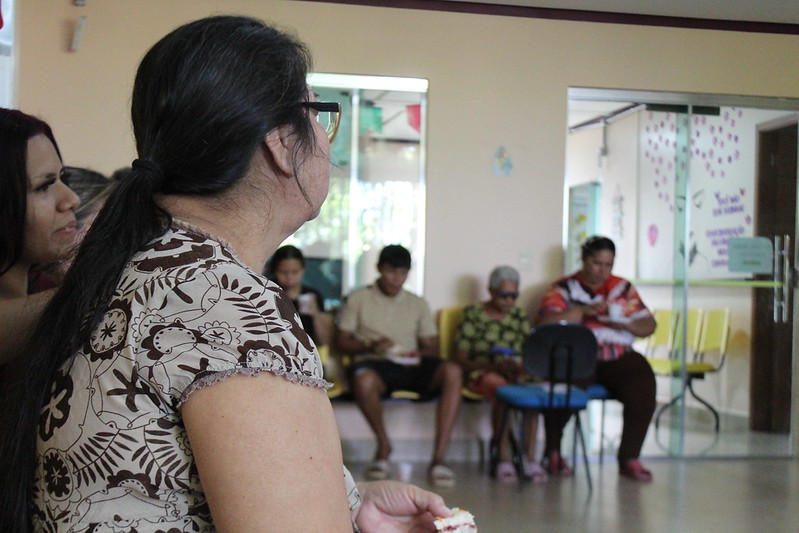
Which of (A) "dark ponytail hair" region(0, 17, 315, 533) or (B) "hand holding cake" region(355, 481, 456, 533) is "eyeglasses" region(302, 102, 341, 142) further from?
(B) "hand holding cake" region(355, 481, 456, 533)

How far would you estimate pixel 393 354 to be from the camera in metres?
5.59

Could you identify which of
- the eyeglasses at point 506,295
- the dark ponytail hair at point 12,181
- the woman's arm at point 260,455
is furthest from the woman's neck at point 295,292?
the woman's arm at point 260,455

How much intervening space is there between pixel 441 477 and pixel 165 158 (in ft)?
15.0

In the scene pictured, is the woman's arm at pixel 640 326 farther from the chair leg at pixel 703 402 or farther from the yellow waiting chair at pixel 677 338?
the chair leg at pixel 703 402

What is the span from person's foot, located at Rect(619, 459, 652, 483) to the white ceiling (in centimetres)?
311

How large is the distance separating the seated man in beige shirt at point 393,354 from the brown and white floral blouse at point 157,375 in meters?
4.50

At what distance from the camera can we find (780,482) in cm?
554

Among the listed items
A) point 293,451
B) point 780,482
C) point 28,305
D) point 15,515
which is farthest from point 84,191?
point 780,482

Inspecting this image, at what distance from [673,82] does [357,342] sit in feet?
9.83

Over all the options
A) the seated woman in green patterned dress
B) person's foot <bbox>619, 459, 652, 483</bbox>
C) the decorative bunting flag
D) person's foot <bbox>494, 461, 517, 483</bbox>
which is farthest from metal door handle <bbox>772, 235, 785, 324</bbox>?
the decorative bunting flag

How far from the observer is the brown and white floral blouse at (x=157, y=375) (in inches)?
32.3

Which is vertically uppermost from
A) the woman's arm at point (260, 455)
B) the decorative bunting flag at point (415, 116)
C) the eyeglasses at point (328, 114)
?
the decorative bunting flag at point (415, 116)

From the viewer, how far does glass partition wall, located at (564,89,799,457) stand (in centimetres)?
644

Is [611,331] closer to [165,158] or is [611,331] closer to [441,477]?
[441,477]
